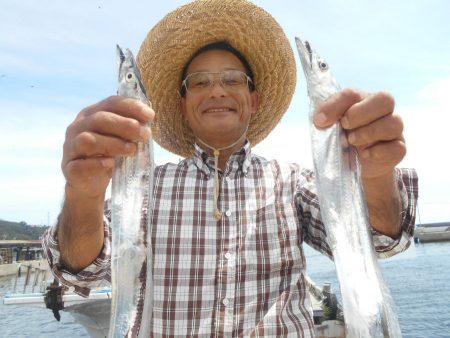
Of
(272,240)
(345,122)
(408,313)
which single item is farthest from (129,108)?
(408,313)

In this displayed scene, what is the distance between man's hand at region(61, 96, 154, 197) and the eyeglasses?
129 cm

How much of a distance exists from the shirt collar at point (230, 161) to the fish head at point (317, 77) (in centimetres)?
122

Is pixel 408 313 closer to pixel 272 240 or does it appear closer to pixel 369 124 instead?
pixel 272 240

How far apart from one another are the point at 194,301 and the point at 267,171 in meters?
1.01

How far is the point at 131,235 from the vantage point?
152cm

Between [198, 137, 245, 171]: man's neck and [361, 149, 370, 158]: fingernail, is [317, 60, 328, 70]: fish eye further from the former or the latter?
[198, 137, 245, 171]: man's neck

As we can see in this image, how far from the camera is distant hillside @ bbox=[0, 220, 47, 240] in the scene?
77713mm

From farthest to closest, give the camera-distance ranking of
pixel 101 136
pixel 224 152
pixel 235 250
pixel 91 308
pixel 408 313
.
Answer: pixel 408 313, pixel 91 308, pixel 224 152, pixel 235 250, pixel 101 136

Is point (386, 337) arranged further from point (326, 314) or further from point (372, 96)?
point (326, 314)

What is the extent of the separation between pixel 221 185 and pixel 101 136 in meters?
1.21

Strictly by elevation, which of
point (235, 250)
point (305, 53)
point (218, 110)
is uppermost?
point (218, 110)

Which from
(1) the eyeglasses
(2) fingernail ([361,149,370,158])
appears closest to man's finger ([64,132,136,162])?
(2) fingernail ([361,149,370,158])

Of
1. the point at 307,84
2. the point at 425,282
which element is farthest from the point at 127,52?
the point at 425,282

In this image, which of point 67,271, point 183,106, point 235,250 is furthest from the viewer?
point 183,106
